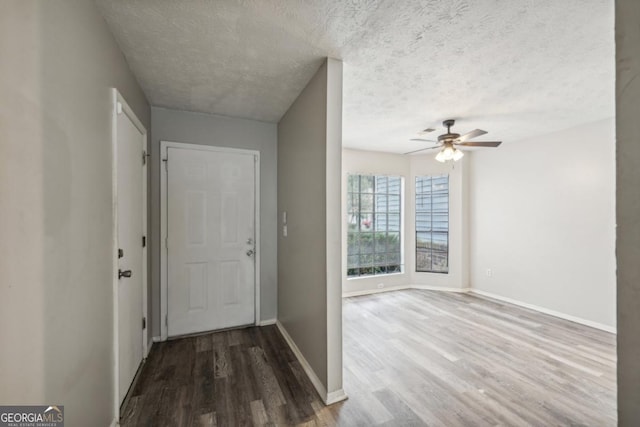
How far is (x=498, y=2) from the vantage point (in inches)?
55.2

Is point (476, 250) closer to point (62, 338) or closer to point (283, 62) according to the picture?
point (283, 62)

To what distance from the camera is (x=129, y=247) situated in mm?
2031

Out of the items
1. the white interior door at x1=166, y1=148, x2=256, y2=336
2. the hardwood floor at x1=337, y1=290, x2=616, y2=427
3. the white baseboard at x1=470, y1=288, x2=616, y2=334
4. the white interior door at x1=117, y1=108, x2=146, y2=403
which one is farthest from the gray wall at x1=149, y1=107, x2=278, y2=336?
the white baseboard at x1=470, y1=288, x2=616, y2=334

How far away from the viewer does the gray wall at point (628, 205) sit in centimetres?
85

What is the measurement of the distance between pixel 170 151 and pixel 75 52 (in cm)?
171

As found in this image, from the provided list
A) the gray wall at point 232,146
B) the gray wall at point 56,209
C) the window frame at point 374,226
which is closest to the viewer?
the gray wall at point 56,209

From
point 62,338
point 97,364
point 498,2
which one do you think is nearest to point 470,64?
point 498,2

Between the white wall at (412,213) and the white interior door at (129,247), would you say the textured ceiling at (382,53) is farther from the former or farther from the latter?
the white wall at (412,213)

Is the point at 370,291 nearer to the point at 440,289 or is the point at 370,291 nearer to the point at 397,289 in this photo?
the point at 397,289

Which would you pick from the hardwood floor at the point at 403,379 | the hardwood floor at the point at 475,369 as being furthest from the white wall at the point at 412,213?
the hardwood floor at the point at 403,379

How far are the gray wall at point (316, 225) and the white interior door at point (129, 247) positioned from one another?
1.36 meters

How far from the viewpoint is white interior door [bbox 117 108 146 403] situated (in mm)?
1822

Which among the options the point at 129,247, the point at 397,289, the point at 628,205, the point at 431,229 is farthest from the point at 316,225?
the point at 431,229

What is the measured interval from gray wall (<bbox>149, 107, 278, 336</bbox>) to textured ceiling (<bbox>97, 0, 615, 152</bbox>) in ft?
0.57
